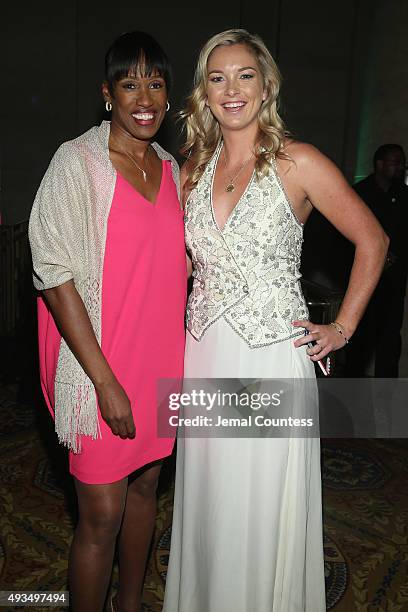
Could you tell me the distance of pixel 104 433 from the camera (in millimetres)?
1892

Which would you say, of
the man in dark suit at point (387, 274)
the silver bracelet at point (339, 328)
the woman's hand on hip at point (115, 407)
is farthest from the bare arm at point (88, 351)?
the man in dark suit at point (387, 274)

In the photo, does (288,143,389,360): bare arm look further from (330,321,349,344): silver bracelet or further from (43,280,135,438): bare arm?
(43,280,135,438): bare arm

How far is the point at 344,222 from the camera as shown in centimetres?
199

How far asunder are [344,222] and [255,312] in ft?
1.31

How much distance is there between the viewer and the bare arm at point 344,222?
1.93 meters

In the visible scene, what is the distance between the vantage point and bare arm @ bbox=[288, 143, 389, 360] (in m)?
1.93

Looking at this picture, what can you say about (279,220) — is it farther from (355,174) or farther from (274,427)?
(355,174)

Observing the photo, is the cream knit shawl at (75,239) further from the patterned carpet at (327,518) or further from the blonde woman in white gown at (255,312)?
the patterned carpet at (327,518)

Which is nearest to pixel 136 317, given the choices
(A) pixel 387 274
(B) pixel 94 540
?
(B) pixel 94 540

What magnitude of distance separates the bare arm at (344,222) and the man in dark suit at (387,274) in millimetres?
2468

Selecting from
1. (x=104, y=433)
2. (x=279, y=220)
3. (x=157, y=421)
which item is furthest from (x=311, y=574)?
(x=279, y=220)

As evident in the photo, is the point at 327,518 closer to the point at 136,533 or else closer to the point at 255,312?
the point at 136,533

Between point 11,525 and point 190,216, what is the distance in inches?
67.8

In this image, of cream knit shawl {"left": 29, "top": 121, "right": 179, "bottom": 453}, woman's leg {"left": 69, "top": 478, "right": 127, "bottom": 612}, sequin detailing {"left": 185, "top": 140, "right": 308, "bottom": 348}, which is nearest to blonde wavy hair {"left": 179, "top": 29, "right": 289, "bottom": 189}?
sequin detailing {"left": 185, "top": 140, "right": 308, "bottom": 348}
